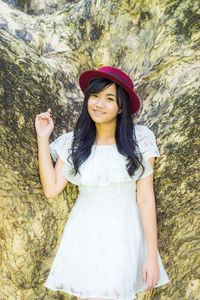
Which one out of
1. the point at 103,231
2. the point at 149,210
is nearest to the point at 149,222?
the point at 149,210

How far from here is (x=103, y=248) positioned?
2203 mm

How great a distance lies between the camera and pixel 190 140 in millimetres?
A: 2213

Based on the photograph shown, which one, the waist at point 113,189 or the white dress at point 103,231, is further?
the waist at point 113,189

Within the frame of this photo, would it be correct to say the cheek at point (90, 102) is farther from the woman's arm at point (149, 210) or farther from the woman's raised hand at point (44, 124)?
the woman's arm at point (149, 210)

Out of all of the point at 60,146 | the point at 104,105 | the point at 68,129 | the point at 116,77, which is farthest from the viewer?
the point at 68,129

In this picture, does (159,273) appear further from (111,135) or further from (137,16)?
(137,16)

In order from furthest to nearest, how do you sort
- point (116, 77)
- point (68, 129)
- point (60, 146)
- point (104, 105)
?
point (68, 129) → point (60, 146) → point (104, 105) → point (116, 77)

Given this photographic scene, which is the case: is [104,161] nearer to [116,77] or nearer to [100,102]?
[100,102]

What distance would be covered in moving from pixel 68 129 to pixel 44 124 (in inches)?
13.6

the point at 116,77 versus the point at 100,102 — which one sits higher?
the point at 116,77

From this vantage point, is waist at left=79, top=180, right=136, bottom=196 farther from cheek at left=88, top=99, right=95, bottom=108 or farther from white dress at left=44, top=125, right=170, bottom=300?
cheek at left=88, top=99, right=95, bottom=108

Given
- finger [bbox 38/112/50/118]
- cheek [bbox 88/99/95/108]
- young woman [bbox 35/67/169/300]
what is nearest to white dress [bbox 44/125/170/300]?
young woman [bbox 35/67/169/300]

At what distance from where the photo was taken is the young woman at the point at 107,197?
2.19m

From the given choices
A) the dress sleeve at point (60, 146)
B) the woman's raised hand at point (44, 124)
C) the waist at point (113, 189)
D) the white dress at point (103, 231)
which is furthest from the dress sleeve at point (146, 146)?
the woman's raised hand at point (44, 124)
